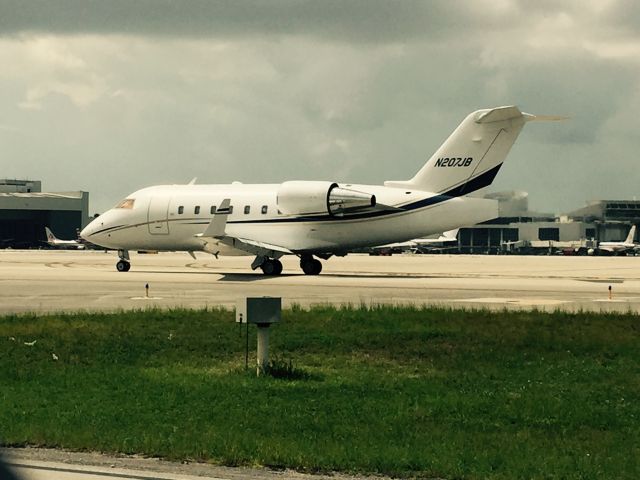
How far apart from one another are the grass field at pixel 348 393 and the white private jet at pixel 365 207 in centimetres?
2183

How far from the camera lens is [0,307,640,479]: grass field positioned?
12.4 meters

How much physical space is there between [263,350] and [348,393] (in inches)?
96.6

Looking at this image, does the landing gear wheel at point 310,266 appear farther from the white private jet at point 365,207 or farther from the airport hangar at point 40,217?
the airport hangar at point 40,217

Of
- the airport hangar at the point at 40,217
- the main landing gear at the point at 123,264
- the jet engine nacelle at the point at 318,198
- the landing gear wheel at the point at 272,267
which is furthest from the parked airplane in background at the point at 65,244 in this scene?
the jet engine nacelle at the point at 318,198

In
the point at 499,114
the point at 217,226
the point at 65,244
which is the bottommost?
the point at 217,226

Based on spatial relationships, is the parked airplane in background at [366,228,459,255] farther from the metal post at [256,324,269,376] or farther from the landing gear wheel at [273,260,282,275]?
the metal post at [256,324,269,376]

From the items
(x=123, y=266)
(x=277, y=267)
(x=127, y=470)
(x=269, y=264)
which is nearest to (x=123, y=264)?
(x=123, y=266)

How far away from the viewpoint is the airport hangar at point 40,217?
15538 centimetres

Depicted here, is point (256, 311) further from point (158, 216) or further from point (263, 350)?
point (158, 216)

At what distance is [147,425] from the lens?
14.1 m

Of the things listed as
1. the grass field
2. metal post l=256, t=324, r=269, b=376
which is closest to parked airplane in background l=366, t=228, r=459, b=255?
the grass field

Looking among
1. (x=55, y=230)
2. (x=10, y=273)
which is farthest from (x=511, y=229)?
(x=10, y=273)

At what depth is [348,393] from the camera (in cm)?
1653

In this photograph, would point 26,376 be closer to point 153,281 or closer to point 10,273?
point 153,281
